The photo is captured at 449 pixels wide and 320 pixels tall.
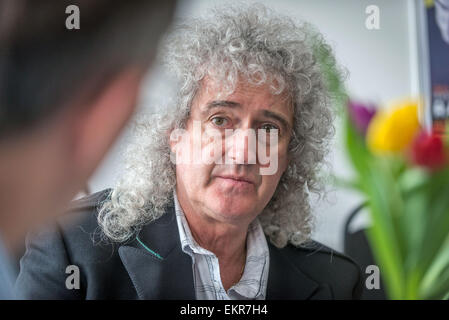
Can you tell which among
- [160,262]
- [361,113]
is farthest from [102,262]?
[361,113]

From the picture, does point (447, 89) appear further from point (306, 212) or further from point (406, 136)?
point (306, 212)


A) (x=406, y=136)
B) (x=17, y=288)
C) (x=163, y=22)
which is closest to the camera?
(x=163, y=22)

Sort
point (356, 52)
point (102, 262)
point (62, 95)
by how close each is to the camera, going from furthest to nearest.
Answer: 1. point (356, 52)
2. point (102, 262)
3. point (62, 95)

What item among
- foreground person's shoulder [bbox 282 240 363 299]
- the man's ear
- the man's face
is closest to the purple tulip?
the man's face

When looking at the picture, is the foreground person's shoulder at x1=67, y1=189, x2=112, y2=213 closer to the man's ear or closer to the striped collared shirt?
the striped collared shirt

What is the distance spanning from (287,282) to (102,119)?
87 centimetres

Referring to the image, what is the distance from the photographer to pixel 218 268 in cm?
123

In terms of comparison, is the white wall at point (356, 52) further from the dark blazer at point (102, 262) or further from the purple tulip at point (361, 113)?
the dark blazer at point (102, 262)

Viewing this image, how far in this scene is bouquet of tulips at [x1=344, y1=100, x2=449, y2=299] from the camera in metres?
1.23

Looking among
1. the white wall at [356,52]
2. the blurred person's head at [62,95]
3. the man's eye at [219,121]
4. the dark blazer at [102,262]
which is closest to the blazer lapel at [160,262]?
the dark blazer at [102,262]

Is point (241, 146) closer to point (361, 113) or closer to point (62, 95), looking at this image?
point (361, 113)

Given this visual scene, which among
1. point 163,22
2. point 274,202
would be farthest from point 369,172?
point 163,22
